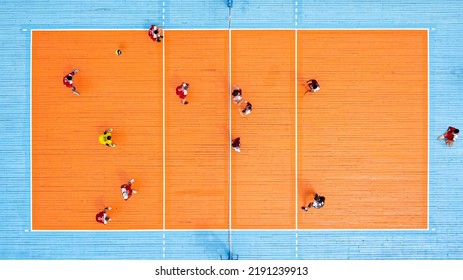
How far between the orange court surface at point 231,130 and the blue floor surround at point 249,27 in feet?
1.08

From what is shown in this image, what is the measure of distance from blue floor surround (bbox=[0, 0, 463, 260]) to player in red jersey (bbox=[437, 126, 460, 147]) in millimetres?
186

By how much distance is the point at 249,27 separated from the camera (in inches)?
506

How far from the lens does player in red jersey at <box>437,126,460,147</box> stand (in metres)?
12.4

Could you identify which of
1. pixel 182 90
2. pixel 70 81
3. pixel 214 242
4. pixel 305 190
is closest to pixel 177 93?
pixel 182 90

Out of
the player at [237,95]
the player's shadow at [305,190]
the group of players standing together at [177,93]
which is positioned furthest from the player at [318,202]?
the player at [237,95]

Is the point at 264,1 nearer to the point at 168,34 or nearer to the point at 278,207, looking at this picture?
the point at 168,34

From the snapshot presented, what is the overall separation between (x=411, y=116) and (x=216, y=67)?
696 centimetres

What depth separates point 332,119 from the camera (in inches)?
506

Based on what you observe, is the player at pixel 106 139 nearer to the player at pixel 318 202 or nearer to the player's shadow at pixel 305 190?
the player's shadow at pixel 305 190

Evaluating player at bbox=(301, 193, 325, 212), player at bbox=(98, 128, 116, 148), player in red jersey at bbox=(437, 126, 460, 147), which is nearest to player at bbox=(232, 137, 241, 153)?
player at bbox=(301, 193, 325, 212)

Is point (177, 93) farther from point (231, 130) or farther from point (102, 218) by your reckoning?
point (102, 218)

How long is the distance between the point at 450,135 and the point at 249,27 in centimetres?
772

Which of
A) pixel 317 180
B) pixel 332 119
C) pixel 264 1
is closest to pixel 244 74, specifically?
pixel 264 1

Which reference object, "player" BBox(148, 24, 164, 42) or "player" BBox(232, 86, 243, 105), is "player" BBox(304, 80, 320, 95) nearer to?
"player" BBox(232, 86, 243, 105)
